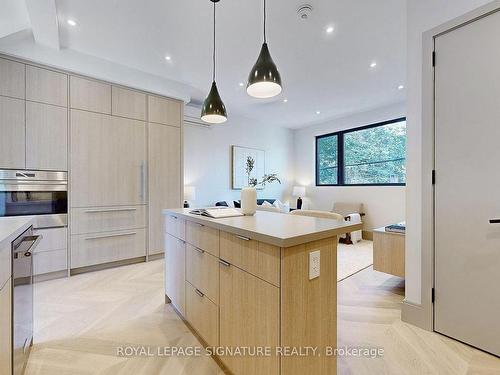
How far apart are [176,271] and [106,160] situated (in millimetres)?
2030

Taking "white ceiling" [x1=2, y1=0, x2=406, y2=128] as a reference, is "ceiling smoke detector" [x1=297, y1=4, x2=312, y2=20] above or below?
below

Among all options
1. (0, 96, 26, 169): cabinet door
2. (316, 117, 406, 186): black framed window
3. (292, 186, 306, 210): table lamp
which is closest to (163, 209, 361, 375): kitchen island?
(0, 96, 26, 169): cabinet door

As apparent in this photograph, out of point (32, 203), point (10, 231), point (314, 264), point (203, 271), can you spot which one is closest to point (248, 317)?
point (314, 264)

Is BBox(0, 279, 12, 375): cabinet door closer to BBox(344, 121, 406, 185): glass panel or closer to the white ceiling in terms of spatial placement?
the white ceiling

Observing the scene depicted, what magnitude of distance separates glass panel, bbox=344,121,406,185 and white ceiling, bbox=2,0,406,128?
1.21m

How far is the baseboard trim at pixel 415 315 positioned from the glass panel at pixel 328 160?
4271 millimetres

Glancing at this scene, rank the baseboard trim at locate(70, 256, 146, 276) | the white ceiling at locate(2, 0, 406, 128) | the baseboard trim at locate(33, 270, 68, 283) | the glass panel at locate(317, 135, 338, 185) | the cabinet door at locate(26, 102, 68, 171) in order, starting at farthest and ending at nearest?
the glass panel at locate(317, 135, 338, 185)
the baseboard trim at locate(70, 256, 146, 276)
the baseboard trim at locate(33, 270, 68, 283)
the cabinet door at locate(26, 102, 68, 171)
the white ceiling at locate(2, 0, 406, 128)

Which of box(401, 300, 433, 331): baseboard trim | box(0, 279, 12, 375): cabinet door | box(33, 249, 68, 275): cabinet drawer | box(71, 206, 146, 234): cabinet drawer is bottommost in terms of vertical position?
box(401, 300, 433, 331): baseboard trim

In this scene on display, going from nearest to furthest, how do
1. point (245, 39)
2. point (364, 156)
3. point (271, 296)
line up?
point (271, 296) < point (245, 39) < point (364, 156)

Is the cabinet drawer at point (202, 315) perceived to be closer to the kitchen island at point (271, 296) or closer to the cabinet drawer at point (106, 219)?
the kitchen island at point (271, 296)

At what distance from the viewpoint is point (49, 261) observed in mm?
2906

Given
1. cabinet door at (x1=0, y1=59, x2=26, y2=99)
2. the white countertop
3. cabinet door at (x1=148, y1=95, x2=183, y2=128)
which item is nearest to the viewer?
the white countertop

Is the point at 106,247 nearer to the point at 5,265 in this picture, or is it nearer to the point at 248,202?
the point at 5,265

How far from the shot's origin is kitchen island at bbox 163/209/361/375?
42.1 inches
